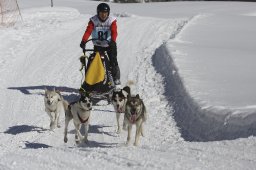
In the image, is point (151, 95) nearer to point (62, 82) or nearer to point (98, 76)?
point (98, 76)

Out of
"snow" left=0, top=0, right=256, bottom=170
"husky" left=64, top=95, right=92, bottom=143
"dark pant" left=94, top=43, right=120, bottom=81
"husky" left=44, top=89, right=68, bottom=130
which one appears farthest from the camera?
"dark pant" left=94, top=43, right=120, bottom=81

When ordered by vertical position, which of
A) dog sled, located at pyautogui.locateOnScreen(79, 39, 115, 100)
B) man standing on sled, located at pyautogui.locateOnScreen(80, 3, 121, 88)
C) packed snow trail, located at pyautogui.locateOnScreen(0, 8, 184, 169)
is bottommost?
packed snow trail, located at pyautogui.locateOnScreen(0, 8, 184, 169)

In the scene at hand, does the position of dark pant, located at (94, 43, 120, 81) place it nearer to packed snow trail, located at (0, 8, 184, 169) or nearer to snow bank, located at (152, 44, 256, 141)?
packed snow trail, located at (0, 8, 184, 169)

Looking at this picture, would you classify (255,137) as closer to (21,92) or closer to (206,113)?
(206,113)

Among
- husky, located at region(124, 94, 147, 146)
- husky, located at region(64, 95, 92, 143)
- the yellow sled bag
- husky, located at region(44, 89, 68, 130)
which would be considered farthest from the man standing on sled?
husky, located at region(124, 94, 147, 146)

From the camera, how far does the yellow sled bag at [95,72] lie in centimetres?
997

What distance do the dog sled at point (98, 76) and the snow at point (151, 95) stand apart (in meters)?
0.34

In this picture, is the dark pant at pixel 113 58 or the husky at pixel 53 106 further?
the dark pant at pixel 113 58

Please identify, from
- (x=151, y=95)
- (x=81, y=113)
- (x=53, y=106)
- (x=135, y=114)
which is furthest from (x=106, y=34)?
(x=135, y=114)

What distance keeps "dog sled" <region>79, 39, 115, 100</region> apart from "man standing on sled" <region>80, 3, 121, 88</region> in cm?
11

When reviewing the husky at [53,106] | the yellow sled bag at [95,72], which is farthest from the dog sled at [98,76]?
the husky at [53,106]

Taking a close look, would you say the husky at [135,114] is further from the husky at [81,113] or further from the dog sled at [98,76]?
the dog sled at [98,76]

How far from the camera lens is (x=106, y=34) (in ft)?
34.7

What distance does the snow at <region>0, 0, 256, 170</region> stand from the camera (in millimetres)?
6680
